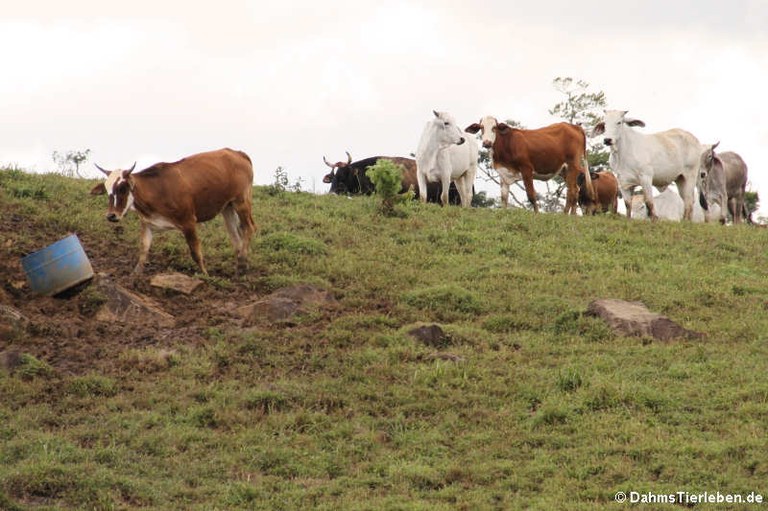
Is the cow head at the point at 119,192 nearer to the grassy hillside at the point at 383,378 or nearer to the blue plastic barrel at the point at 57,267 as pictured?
the blue plastic barrel at the point at 57,267

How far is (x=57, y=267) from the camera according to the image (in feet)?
45.6

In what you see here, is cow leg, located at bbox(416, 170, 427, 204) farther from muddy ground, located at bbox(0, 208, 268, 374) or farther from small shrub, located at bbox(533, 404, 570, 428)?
small shrub, located at bbox(533, 404, 570, 428)

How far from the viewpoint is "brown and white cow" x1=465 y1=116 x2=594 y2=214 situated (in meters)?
20.7

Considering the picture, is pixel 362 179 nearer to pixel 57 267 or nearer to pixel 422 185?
pixel 422 185

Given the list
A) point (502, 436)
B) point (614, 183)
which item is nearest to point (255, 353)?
point (502, 436)

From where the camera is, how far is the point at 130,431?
1123 centimetres

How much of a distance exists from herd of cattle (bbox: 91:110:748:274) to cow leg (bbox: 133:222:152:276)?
1cm

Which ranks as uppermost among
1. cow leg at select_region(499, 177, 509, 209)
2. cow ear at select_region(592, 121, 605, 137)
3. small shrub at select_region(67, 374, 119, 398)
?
cow ear at select_region(592, 121, 605, 137)

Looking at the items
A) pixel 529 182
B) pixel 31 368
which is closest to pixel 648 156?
pixel 529 182

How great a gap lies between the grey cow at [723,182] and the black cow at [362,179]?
453 centimetres

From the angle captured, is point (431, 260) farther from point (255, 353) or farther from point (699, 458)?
point (699, 458)

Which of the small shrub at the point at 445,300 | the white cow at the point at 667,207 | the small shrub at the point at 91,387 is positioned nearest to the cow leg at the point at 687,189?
the white cow at the point at 667,207

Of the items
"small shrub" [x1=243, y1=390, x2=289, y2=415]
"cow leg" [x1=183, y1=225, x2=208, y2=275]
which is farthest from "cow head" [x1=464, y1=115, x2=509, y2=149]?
"small shrub" [x1=243, y1=390, x2=289, y2=415]

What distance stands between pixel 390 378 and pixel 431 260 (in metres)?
4.30
